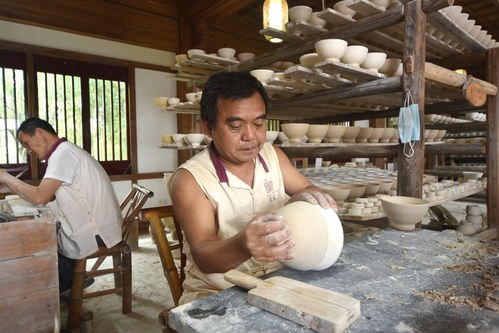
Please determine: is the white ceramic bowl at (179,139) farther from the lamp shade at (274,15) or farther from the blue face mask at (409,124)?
the blue face mask at (409,124)

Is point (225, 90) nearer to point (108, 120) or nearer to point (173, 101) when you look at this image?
point (173, 101)

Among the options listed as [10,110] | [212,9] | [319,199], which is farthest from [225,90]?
[212,9]

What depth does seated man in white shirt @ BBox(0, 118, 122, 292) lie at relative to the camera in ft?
8.91

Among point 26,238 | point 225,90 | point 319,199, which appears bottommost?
point 26,238

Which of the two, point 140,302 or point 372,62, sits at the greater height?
point 372,62

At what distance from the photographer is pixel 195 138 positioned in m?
3.86

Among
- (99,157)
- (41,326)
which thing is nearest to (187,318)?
(41,326)

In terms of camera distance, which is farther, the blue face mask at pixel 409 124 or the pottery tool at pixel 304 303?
the blue face mask at pixel 409 124

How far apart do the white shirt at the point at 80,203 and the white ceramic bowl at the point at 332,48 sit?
219 centimetres

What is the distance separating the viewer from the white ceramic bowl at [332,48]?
2.26 meters

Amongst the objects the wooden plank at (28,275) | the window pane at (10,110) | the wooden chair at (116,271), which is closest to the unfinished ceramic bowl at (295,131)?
the wooden chair at (116,271)

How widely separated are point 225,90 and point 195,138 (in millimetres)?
2353

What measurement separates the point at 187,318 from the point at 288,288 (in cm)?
32

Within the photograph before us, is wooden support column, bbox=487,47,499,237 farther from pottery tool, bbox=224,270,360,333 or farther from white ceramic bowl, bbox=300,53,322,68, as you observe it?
pottery tool, bbox=224,270,360,333
